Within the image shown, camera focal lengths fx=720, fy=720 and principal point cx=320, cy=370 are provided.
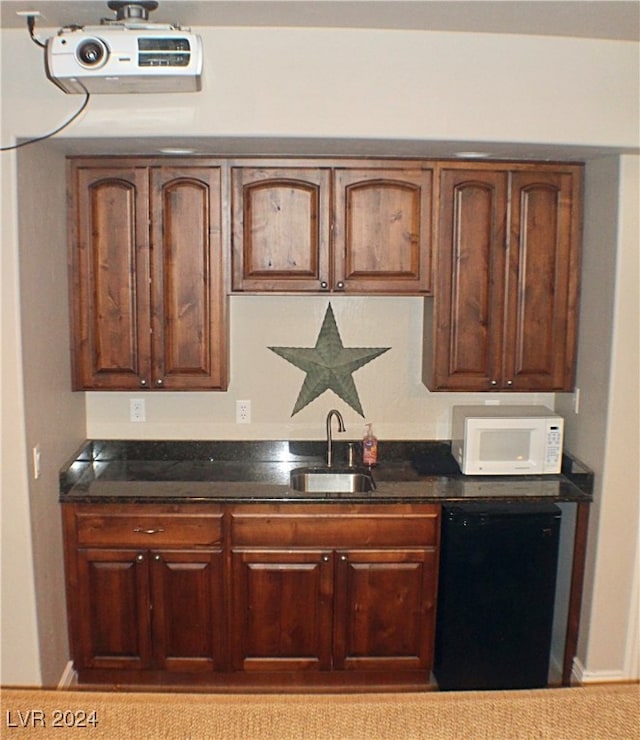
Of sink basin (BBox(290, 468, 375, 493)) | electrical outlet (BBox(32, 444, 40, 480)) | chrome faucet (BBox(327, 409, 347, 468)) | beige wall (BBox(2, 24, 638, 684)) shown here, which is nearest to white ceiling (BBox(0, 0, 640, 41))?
beige wall (BBox(2, 24, 638, 684))

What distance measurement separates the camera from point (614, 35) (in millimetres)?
2594

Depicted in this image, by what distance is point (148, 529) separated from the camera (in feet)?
9.96

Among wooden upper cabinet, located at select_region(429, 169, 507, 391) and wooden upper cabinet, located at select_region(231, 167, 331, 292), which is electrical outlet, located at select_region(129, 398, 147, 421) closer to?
wooden upper cabinet, located at select_region(231, 167, 331, 292)

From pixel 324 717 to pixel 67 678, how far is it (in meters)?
2.36

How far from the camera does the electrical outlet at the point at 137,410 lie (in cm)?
351

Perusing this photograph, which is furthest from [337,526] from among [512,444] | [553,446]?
[553,446]

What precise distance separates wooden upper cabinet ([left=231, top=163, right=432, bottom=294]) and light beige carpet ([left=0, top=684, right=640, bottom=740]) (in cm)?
215

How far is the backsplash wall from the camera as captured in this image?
3506 mm

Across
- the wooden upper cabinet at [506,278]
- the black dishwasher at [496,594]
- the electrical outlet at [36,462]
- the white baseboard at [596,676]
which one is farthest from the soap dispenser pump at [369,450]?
the electrical outlet at [36,462]

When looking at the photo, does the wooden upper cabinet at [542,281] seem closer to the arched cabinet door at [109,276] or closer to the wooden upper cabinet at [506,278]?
the wooden upper cabinet at [506,278]

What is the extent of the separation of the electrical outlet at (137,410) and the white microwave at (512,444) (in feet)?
5.04

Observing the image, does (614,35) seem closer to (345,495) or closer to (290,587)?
(345,495)

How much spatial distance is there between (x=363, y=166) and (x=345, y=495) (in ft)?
4.59

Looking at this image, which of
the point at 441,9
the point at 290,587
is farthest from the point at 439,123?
the point at 290,587
